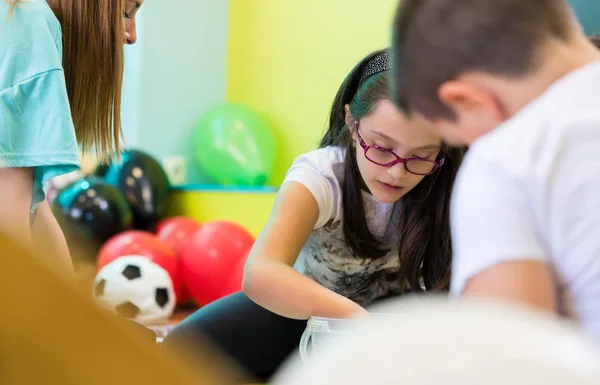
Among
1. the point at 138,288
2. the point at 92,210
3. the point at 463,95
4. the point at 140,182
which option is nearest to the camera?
the point at 463,95

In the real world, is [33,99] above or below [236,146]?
above

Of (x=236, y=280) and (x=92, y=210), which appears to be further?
(x=92, y=210)

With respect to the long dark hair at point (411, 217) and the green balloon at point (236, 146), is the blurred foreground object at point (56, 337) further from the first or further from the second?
the green balloon at point (236, 146)

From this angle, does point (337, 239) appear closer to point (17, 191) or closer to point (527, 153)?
point (17, 191)

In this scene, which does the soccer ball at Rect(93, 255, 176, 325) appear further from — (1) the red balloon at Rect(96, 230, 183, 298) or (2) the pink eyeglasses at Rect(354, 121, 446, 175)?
(2) the pink eyeglasses at Rect(354, 121, 446, 175)

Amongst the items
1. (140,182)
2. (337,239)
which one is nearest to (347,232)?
(337,239)

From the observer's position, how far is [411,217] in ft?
4.48

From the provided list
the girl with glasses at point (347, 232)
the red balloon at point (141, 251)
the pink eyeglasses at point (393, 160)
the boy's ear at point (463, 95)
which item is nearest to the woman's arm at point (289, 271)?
the girl with glasses at point (347, 232)

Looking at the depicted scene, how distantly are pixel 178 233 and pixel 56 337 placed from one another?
292 centimetres

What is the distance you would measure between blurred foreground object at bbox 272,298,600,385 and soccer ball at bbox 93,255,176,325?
7.31 feet

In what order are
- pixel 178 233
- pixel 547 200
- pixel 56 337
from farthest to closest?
pixel 178 233, pixel 547 200, pixel 56 337

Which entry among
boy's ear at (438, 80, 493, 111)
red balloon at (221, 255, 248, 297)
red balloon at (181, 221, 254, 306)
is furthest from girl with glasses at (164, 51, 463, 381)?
red balloon at (181, 221, 254, 306)

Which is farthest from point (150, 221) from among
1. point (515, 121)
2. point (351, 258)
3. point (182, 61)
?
point (515, 121)

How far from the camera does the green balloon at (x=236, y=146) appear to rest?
358 cm
